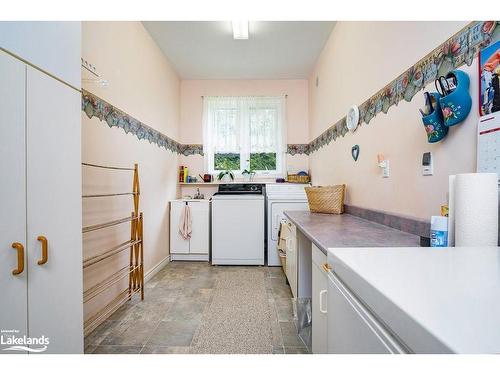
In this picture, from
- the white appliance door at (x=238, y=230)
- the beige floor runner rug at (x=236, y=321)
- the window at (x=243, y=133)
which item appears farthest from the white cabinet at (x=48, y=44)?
the window at (x=243, y=133)

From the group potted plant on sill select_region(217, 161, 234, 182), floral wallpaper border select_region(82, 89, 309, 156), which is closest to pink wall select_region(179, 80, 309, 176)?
floral wallpaper border select_region(82, 89, 309, 156)

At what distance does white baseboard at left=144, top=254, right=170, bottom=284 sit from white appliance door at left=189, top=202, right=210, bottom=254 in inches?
13.2

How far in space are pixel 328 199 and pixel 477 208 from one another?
4.65 feet

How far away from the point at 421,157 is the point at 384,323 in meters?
1.07

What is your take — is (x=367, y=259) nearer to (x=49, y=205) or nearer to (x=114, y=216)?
(x=49, y=205)

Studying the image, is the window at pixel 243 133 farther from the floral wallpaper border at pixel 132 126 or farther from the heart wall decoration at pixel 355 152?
the heart wall decoration at pixel 355 152

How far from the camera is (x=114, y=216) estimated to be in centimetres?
212

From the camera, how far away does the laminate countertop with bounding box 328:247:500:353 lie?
1.24 feet

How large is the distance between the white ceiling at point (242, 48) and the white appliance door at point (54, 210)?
6.83ft

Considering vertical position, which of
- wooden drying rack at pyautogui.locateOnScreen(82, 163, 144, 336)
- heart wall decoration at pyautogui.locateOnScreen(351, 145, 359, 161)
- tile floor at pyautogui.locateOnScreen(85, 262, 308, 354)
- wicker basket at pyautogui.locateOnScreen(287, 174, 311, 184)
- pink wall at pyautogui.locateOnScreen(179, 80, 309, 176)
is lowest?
tile floor at pyautogui.locateOnScreen(85, 262, 308, 354)

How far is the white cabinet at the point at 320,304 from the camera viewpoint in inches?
44.3

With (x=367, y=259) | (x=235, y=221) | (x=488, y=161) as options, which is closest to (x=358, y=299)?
(x=367, y=259)

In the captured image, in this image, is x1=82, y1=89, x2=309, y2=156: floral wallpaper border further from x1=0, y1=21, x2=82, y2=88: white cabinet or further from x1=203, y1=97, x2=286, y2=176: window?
x1=0, y1=21, x2=82, y2=88: white cabinet

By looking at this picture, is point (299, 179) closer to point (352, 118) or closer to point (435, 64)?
point (352, 118)
